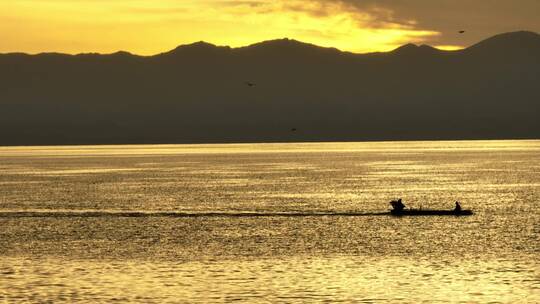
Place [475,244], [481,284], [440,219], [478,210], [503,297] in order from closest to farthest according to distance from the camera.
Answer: [503,297], [481,284], [475,244], [440,219], [478,210]

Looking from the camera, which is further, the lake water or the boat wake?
the boat wake

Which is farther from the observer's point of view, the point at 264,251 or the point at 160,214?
the point at 160,214

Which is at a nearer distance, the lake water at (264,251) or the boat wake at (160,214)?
the lake water at (264,251)

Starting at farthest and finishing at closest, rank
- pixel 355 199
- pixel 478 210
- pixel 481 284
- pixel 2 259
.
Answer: pixel 355 199 → pixel 478 210 → pixel 2 259 → pixel 481 284

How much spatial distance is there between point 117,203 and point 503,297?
313 feet

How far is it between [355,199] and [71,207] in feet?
146

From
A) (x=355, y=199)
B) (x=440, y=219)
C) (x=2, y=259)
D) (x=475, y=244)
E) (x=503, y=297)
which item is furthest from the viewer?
(x=355, y=199)

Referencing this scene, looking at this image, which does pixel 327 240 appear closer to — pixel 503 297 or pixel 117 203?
pixel 503 297

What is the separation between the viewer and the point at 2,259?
267ft

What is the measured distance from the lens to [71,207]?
5576 inches

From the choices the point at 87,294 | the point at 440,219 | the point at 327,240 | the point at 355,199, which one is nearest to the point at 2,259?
the point at 87,294

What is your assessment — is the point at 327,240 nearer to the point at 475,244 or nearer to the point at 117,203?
the point at 475,244

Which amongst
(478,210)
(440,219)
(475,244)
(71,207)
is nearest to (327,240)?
(475,244)

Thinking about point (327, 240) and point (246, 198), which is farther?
point (246, 198)
